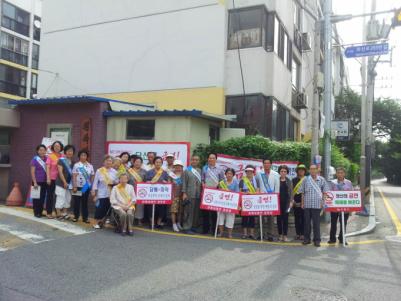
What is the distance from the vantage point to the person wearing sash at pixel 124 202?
8.29 metres

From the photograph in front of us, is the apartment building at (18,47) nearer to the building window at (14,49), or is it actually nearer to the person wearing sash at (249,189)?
the building window at (14,49)

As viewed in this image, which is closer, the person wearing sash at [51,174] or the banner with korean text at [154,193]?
the banner with korean text at [154,193]

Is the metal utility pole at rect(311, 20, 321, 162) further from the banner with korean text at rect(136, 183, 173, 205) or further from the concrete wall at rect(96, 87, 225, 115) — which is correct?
the concrete wall at rect(96, 87, 225, 115)

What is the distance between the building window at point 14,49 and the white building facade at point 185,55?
691 inches

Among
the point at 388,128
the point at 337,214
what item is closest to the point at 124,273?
the point at 337,214

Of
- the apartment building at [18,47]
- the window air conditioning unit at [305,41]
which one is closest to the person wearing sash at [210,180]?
the window air conditioning unit at [305,41]

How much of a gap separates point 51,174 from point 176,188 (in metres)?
2.94

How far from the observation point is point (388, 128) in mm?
39375

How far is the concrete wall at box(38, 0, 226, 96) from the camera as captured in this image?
14.9m

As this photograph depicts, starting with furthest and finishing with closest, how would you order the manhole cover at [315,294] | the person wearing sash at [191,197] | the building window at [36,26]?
the building window at [36,26]
the person wearing sash at [191,197]
the manhole cover at [315,294]

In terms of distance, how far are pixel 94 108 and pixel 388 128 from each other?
3517 cm

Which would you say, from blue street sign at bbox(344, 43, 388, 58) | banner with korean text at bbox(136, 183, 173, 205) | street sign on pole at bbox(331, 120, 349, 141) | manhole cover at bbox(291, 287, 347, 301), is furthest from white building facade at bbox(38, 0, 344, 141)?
manhole cover at bbox(291, 287, 347, 301)

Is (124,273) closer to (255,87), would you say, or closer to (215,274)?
(215,274)

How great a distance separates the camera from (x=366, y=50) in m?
11.2
